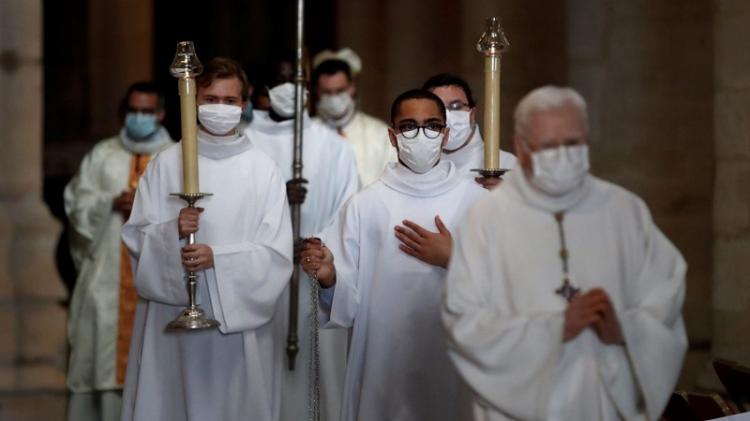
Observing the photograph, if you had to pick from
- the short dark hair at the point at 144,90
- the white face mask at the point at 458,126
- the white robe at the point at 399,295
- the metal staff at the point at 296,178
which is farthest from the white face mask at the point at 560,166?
the short dark hair at the point at 144,90

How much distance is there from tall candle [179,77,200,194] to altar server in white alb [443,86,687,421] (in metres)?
1.61

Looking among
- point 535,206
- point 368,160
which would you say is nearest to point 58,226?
point 368,160

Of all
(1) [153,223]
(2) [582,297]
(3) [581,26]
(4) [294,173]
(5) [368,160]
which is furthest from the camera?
(3) [581,26]

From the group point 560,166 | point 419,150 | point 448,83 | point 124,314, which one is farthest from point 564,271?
point 124,314

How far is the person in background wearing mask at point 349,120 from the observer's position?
9.44m

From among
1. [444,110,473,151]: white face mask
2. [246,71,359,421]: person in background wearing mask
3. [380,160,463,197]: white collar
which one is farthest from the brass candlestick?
[246,71,359,421]: person in background wearing mask

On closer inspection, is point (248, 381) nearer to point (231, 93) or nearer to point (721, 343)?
point (231, 93)

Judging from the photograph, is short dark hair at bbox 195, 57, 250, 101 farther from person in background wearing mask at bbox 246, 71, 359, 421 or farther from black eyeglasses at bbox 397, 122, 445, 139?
person in background wearing mask at bbox 246, 71, 359, 421

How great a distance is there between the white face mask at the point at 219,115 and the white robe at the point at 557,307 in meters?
2.24

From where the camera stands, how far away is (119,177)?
970 cm

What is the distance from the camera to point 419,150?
219 inches

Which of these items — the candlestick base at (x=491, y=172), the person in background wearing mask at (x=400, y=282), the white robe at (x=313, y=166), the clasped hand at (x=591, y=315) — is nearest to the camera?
the clasped hand at (x=591, y=315)

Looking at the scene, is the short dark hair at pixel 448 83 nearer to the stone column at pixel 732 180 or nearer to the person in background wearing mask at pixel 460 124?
the person in background wearing mask at pixel 460 124

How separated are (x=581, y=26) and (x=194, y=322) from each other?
5.75 m
